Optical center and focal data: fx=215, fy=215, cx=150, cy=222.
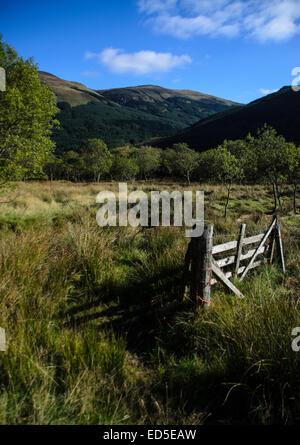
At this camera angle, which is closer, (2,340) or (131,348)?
(2,340)

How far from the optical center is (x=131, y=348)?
3.47m

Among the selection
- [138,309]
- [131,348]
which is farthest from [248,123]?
[131,348]

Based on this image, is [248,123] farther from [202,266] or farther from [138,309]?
[138,309]

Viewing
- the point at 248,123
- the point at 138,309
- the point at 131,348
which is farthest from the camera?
the point at 248,123

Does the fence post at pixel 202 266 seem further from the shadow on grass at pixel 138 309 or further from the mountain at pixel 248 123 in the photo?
the mountain at pixel 248 123

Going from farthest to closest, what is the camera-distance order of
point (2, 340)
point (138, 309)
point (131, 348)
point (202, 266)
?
point (138, 309) → point (202, 266) → point (131, 348) → point (2, 340)

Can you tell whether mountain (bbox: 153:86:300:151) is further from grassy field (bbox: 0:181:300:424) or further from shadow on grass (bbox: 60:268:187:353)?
grassy field (bbox: 0:181:300:424)

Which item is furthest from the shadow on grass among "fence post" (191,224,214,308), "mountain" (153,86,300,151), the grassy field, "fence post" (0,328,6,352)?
"mountain" (153,86,300,151)

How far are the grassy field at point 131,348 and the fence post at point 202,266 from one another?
227mm

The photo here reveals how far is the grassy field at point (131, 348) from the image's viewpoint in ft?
7.04

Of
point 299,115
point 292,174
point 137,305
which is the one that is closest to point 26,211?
point 137,305

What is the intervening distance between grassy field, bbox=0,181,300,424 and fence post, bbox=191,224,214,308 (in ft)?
0.74

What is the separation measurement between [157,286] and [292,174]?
18779mm

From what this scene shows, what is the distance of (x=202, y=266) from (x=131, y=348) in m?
1.76
